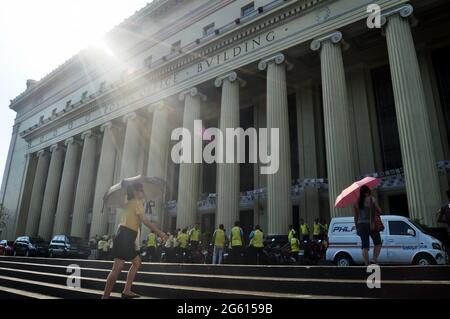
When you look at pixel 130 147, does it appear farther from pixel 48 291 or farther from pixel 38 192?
pixel 48 291

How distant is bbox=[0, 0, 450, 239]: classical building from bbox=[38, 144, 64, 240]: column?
13 cm

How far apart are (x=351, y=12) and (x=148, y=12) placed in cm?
1815

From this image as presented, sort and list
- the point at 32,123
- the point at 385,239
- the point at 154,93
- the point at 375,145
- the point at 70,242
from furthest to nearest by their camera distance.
→ the point at 32,123 → the point at 154,93 → the point at 70,242 → the point at 375,145 → the point at 385,239

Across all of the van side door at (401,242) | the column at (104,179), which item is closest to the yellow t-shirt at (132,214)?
the van side door at (401,242)

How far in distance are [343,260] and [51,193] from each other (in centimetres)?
2830

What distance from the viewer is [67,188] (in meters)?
29.0

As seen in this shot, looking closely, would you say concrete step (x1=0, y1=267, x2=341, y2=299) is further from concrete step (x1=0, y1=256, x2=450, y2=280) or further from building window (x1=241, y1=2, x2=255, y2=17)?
building window (x1=241, y1=2, x2=255, y2=17)

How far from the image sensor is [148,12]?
27.5m

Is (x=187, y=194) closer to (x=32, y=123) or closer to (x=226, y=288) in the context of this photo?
(x=226, y=288)

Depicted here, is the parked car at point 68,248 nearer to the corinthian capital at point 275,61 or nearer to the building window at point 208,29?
the corinthian capital at point 275,61

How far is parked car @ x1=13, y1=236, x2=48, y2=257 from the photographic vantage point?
22.7m

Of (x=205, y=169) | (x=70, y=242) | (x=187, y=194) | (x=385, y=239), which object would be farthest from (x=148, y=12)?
(x=385, y=239)

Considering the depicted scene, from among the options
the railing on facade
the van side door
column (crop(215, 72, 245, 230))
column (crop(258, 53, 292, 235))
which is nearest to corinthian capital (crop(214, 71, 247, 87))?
column (crop(215, 72, 245, 230))
